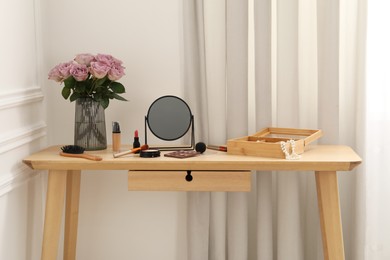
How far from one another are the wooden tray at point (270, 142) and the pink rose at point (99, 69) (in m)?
0.53

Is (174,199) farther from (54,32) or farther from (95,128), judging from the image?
(54,32)

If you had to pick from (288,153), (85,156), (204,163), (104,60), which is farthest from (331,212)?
(104,60)

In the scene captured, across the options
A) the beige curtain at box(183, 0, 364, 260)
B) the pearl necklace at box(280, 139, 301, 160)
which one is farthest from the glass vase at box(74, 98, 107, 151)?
the pearl necklace at box(280, 139, 301, 160)

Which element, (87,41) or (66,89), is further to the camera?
(87,41)

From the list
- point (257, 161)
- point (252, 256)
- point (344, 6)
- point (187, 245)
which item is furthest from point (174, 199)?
point (344, 6)

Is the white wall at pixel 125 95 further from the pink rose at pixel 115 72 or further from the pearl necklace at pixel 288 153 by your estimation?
the pearl necklace at pixel 288 153

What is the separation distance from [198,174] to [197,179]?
0.7 inches

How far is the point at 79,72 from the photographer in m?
2.30

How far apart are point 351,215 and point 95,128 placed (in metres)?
1.12

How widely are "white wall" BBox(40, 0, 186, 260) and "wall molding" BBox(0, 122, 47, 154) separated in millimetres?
119

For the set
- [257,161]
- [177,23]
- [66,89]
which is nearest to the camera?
[257,161]

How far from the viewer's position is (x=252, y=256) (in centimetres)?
268

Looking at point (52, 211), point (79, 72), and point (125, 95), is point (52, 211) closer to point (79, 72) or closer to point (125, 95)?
point (79, 72)

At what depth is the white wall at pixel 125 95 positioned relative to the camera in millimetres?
2588
